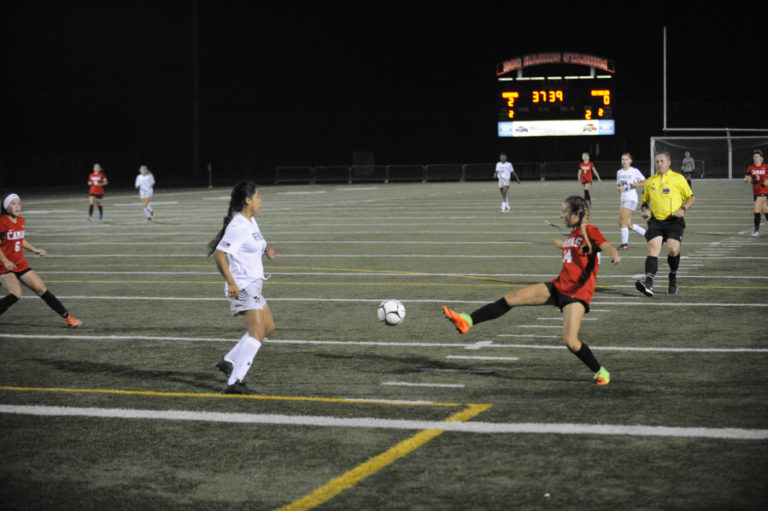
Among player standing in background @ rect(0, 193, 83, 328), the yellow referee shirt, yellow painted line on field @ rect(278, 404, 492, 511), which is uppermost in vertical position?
the yellow referee shirt

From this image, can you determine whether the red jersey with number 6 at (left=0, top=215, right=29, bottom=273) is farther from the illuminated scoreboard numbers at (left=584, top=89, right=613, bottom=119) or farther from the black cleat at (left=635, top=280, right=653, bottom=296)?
the illuminated scoreboard numbers at (left=584, top=89, right=613, bottom=119)

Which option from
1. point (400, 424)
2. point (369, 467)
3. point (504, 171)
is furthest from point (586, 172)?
point (369, 467)

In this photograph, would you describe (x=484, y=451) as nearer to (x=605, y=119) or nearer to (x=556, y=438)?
(x=556, y=438)

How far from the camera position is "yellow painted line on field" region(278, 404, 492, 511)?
5352 millimetres

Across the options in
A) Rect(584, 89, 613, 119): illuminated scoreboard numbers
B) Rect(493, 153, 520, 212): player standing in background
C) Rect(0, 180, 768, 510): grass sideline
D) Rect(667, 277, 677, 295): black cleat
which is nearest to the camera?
Rect(0, 180, 768, 510): grass sideline

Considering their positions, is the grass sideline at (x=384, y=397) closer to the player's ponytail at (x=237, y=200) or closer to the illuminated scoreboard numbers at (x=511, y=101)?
the player's ponytail at (x=237, y=200)

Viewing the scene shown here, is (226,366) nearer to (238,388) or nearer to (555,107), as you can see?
(238,388)

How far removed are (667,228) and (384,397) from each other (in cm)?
743

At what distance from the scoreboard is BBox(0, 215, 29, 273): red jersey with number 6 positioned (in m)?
43.8

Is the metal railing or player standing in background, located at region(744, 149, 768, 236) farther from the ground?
the metal railing

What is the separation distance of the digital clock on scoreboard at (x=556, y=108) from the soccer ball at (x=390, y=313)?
44532mm

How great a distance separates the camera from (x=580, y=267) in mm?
8203

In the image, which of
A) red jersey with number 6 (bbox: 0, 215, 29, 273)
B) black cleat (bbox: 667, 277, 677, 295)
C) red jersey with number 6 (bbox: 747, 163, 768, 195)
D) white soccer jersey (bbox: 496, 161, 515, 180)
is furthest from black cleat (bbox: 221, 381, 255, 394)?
white soccer jersey (bbox: 496, 161, 515, 180)

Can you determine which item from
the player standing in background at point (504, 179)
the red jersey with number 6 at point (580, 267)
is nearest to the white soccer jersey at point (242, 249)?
the red jersey with number 6 at point (580, 267)
